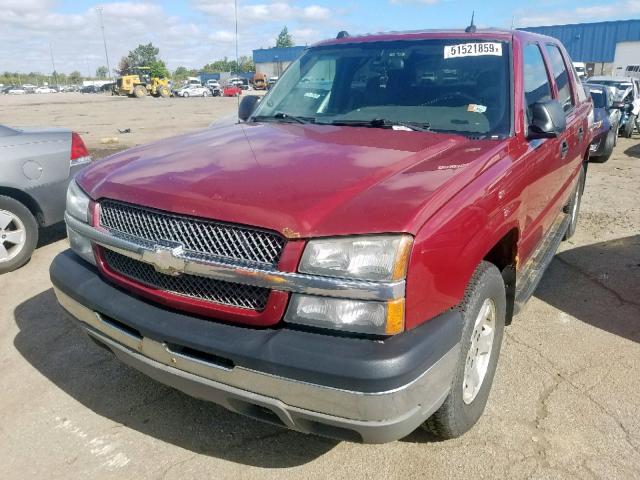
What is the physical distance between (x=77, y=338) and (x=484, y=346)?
2587mm

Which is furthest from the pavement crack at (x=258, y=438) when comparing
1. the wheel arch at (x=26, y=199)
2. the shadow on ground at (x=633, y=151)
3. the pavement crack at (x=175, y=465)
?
the shadow on ground at (x=633, y=151)

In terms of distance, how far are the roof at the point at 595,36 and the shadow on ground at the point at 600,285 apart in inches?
1876

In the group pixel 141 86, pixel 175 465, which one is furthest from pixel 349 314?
pixel 141 86

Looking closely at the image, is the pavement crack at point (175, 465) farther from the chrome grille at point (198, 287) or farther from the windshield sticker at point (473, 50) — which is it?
the windshield sticker at point (473, 50)

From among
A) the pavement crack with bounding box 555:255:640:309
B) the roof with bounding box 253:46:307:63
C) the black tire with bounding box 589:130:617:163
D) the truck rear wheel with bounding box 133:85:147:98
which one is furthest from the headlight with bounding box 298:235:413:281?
the roof with bounding box 253:46:307:63


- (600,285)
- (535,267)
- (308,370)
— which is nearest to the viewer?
(308,370)

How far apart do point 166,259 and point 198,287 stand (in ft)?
0.54

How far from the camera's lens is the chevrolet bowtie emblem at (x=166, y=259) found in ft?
6.67

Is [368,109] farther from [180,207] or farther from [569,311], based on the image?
[569,311]

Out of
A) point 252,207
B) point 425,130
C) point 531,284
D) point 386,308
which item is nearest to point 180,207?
point 252,207

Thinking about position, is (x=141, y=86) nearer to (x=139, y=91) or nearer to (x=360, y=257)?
(x=139, y=91)

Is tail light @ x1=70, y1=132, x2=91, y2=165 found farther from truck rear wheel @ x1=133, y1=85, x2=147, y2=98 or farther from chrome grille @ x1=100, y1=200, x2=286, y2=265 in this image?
truck rear wheel @ x1=133, y1=85, x2=147, y2=98

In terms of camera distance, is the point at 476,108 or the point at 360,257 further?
the point at 476,108

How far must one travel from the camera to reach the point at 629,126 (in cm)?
1413
